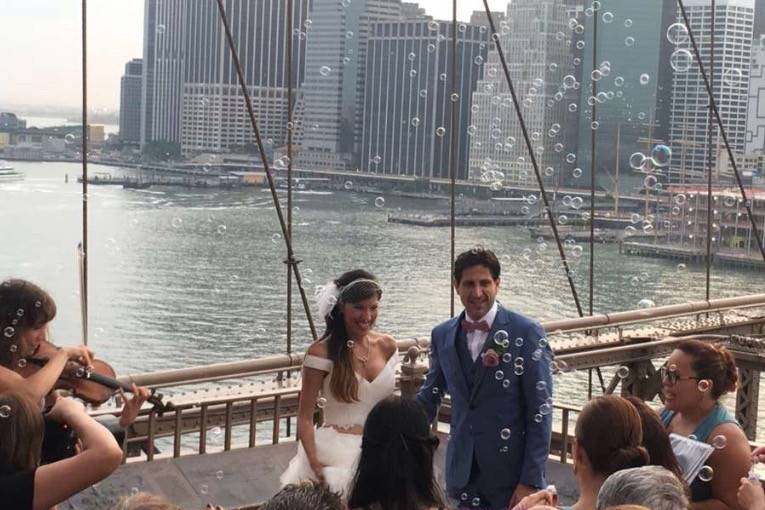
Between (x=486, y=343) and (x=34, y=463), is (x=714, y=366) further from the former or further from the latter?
(x=34, y=463)

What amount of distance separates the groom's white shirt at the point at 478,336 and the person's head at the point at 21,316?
1.01 m

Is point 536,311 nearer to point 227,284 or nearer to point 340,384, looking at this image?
point 227,284

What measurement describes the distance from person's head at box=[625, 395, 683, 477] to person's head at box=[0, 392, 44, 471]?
3.52ft

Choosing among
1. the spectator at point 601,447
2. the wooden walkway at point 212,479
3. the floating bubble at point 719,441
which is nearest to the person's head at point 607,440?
the spectator at point 601,447

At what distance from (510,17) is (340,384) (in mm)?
9093

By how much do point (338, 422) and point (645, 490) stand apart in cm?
134

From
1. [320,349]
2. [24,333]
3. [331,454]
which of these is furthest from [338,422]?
[24,333]

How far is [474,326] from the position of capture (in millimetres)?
2795

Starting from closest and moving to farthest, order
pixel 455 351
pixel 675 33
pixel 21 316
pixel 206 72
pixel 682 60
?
1. pixel 21 316
2. pixel 455 351
3. pixel 682 60
4. pixel 675 33
5. pixel 206 72

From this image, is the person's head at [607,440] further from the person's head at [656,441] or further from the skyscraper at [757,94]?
the skyscraper at [757,94]

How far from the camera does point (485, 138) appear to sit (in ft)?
46.1

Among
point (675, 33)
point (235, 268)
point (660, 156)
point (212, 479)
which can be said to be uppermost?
point (675, 33)

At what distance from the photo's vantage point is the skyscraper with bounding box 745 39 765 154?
12.5 m

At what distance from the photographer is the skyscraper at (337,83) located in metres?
10.8
